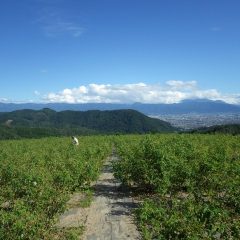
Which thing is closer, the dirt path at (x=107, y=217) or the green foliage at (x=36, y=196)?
the green foliage at (x=36, y=196)

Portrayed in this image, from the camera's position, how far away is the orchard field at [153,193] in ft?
28.3

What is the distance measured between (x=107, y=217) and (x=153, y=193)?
11.0 feet

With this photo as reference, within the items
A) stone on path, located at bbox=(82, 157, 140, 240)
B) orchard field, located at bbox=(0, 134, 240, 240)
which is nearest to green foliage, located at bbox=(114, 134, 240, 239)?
orchard field, located at bbox=(0, 134, 240, 240)

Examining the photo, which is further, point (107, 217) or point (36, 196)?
point (107, 217)

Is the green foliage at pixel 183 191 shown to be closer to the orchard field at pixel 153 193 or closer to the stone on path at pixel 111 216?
the orchard field at pixel 153 193

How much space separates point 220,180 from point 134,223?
3382mm

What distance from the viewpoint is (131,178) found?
659 inches

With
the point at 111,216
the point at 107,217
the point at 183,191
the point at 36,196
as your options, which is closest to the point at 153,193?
the point at 183,191

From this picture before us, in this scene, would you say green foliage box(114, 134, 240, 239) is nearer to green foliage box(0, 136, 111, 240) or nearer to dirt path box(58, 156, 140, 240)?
dirt path box(58, 156, 140, 240)

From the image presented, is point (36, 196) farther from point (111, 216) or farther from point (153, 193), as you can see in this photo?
point (153, 193)

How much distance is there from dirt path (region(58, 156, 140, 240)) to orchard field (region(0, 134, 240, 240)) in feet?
1.38

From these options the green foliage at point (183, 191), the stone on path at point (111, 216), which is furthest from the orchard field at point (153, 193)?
the stone on path at point (111, 216)

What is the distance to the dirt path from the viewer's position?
11570 millimetres

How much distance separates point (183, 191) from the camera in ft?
53.7
